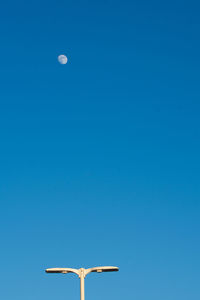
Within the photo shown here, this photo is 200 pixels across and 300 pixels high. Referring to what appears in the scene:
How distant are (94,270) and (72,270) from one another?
0.84 m

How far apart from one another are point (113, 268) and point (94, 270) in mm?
853

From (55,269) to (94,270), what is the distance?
1.42 metres

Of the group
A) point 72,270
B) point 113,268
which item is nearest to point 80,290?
point 72,270

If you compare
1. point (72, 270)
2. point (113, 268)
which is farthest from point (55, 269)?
point (113, 268)

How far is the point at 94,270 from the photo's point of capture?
1353 centimetres

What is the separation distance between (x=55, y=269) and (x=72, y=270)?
2.46ft

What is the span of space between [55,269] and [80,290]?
1.39 meters

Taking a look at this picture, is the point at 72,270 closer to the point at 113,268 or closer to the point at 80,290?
the point at 80,290

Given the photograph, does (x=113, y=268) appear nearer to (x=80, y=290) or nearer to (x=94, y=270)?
(x=94, y=270)

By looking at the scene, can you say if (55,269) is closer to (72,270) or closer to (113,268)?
(72,270)

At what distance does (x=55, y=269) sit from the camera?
13281 millimetres

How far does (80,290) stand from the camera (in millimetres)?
13805

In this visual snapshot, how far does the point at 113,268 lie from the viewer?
42.9ft
